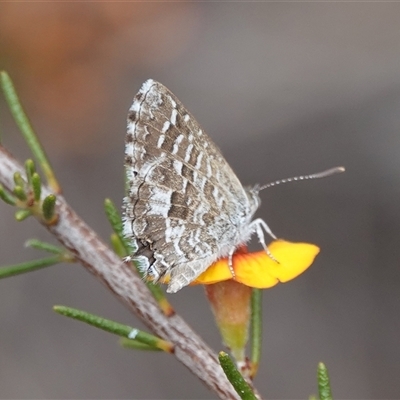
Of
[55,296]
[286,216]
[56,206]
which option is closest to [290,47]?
[286,216]

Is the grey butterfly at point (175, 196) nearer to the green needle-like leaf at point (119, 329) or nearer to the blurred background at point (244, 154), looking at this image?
the green needle-like leaf at point (119, 329)

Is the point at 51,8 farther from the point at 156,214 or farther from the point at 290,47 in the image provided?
the point at 156,214

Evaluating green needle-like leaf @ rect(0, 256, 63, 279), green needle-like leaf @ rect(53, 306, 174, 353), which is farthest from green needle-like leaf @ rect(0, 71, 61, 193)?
green needle-like leaf @ rect(53, 306, 174, 353)


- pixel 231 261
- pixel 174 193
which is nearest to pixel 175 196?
pixel 174 193

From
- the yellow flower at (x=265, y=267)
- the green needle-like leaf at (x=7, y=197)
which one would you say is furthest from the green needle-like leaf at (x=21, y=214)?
the yellow flower at (x=265, y=267)

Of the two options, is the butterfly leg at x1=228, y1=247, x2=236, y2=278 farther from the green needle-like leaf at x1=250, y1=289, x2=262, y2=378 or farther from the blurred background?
the blurred background

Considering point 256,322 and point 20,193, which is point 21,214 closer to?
point 20,193
